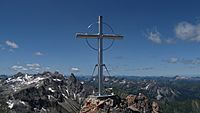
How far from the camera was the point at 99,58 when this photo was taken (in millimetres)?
37531

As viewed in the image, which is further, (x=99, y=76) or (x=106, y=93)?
(x=106, y=93)

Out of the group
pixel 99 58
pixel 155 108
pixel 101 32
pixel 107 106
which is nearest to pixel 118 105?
pixel 107 106

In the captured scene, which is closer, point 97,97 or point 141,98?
point 97,97

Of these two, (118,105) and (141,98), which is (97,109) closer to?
(118,105)

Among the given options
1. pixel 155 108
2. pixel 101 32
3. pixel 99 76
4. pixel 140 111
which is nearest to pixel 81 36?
pixel 101 32

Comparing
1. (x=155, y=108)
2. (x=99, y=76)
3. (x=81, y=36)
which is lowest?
(x=155, y=108)

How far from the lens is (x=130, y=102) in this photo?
47750 mm

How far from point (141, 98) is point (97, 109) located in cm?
2002

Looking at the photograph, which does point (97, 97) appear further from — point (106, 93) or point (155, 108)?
point (155, 108)

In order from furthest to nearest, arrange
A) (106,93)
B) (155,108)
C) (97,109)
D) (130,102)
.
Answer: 1. (155,108)
2. (130,102)
3. (106,93)
4. (97,109)

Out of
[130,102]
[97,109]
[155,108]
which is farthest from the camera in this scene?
[155,108]

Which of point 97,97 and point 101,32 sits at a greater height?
point 101,32

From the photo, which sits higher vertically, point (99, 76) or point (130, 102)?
point (99, 76)

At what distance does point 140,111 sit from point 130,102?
21.3 feet
